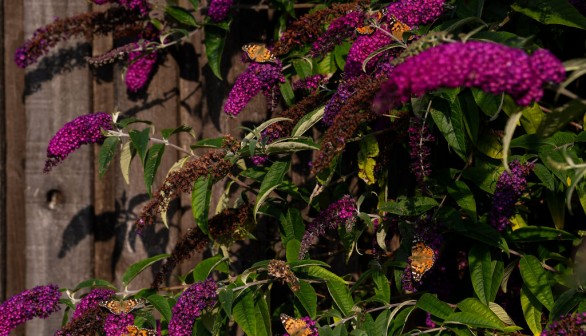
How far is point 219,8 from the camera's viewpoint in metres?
2.60

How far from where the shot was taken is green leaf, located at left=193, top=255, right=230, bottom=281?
7.98 feet

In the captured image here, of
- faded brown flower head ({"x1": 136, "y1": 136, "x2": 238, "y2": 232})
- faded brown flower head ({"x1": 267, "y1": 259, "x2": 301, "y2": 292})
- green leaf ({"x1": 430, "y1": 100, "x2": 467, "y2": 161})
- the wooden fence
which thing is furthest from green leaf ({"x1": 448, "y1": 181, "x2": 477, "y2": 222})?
the wooden fence

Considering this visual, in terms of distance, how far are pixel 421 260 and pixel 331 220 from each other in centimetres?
28

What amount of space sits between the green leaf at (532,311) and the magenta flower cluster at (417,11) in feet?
2.55

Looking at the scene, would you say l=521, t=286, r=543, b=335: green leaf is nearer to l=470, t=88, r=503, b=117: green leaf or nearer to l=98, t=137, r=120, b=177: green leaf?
l=470, t=88, r=503, b=117: green leaf

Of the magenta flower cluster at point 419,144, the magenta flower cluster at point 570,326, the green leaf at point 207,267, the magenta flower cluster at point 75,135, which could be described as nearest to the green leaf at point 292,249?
the green leaf at point 207,267

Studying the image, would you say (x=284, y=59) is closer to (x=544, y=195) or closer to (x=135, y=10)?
(x=135, y=10)

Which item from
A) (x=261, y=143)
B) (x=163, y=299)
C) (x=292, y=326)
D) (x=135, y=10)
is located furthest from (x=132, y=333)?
(x=135, y=10)

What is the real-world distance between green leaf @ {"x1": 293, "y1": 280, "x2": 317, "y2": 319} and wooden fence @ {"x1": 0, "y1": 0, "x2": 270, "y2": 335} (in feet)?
2.52

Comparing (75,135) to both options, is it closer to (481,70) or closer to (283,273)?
(283,273)

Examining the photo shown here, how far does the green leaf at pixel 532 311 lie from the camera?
2.08m

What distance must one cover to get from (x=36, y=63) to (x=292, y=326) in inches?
60.9

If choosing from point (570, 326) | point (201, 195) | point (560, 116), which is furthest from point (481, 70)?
point (201, 195)

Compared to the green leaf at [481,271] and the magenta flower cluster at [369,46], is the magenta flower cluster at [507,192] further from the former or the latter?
the magenta flower cluster at [369,46]
